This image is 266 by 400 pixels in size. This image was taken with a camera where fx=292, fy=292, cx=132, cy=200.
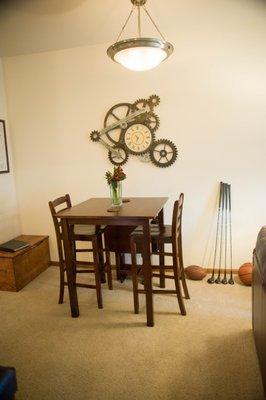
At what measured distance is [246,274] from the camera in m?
2.82

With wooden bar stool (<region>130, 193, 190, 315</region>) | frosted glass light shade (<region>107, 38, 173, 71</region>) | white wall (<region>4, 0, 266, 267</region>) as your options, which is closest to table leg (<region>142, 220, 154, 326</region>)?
wooden bar stool (<region>130, 193, 190, 315</region>)

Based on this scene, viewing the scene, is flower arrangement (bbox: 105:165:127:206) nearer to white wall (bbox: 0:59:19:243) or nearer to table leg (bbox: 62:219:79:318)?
table leg (bbox: 62:219:79:318)

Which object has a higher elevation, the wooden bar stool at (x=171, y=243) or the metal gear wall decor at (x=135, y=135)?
the metal gear wall decor at (x=135, y=135)

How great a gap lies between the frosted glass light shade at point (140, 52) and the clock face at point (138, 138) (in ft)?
3.10

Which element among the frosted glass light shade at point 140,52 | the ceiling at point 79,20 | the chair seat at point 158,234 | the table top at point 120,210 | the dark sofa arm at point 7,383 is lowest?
the dark sofa arm at point 7,383

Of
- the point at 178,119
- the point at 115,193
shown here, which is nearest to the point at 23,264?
the point at 115,193

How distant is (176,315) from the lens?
2410mm

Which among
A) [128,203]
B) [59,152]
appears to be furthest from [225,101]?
[59,152]

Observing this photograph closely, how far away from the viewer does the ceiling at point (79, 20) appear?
227 cm

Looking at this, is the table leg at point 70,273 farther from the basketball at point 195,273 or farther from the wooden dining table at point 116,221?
the basketball at point 195,273

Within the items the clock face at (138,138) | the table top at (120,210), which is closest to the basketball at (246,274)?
the table top at (120,210)

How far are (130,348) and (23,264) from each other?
60.7 inches

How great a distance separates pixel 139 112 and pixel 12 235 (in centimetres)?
205

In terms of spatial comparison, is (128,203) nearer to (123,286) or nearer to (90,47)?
(123,286)
